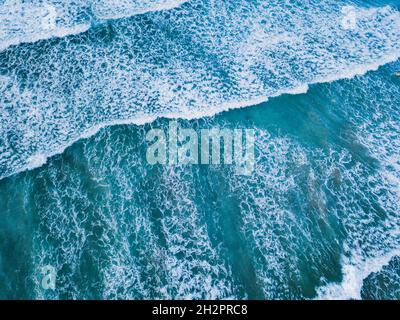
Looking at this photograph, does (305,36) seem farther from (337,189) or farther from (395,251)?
(395,251)

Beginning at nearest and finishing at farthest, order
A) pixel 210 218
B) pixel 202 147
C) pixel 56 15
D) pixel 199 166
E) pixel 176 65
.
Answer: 1. pixel 210 218
2. pixel 199 166
3. pixel 202 147
4. pixel 176 65
5. pixel 56 15

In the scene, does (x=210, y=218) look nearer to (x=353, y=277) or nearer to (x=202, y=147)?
(x=202, y=147)

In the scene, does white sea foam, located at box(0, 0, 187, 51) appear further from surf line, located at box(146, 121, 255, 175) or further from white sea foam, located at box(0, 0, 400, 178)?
surf line, located at box(146, 121, 255, 175)

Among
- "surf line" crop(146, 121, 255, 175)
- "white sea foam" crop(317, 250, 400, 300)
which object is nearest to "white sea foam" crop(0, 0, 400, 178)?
"surf line" crop(146, 121, 255, 175)

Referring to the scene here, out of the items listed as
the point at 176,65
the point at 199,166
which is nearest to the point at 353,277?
the point at 199,166
